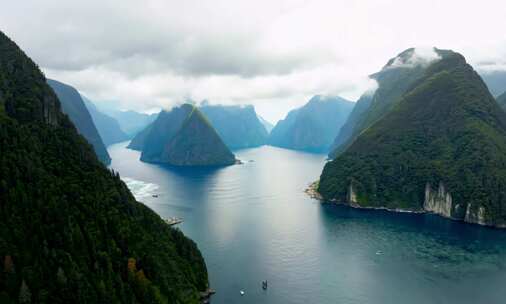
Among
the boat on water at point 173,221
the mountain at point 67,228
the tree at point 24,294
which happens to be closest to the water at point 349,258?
the boat on water at point 173,221

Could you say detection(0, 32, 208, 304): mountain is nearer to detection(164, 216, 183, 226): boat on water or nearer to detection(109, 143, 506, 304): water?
detection(109, 143, 506, 304): water

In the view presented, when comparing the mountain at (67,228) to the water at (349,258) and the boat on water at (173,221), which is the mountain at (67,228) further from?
the boat on water at (173,221)

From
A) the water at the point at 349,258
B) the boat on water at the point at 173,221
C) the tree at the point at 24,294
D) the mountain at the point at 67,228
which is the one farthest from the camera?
the boat on water at the point at 173,221

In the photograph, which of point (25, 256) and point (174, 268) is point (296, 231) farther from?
point (25, 256)

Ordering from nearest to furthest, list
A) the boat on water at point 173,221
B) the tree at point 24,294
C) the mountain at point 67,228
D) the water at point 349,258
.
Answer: the tree at point 24,294 → the mountain at point 67,228 → the water at point 349,258 → the boat on water at point 173,221

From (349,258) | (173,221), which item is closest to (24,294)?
(349,258)

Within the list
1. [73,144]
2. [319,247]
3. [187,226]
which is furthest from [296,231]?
[73,144]

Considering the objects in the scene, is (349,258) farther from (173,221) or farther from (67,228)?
(67,228)

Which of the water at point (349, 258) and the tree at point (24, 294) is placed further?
the water at point (349, 258)
